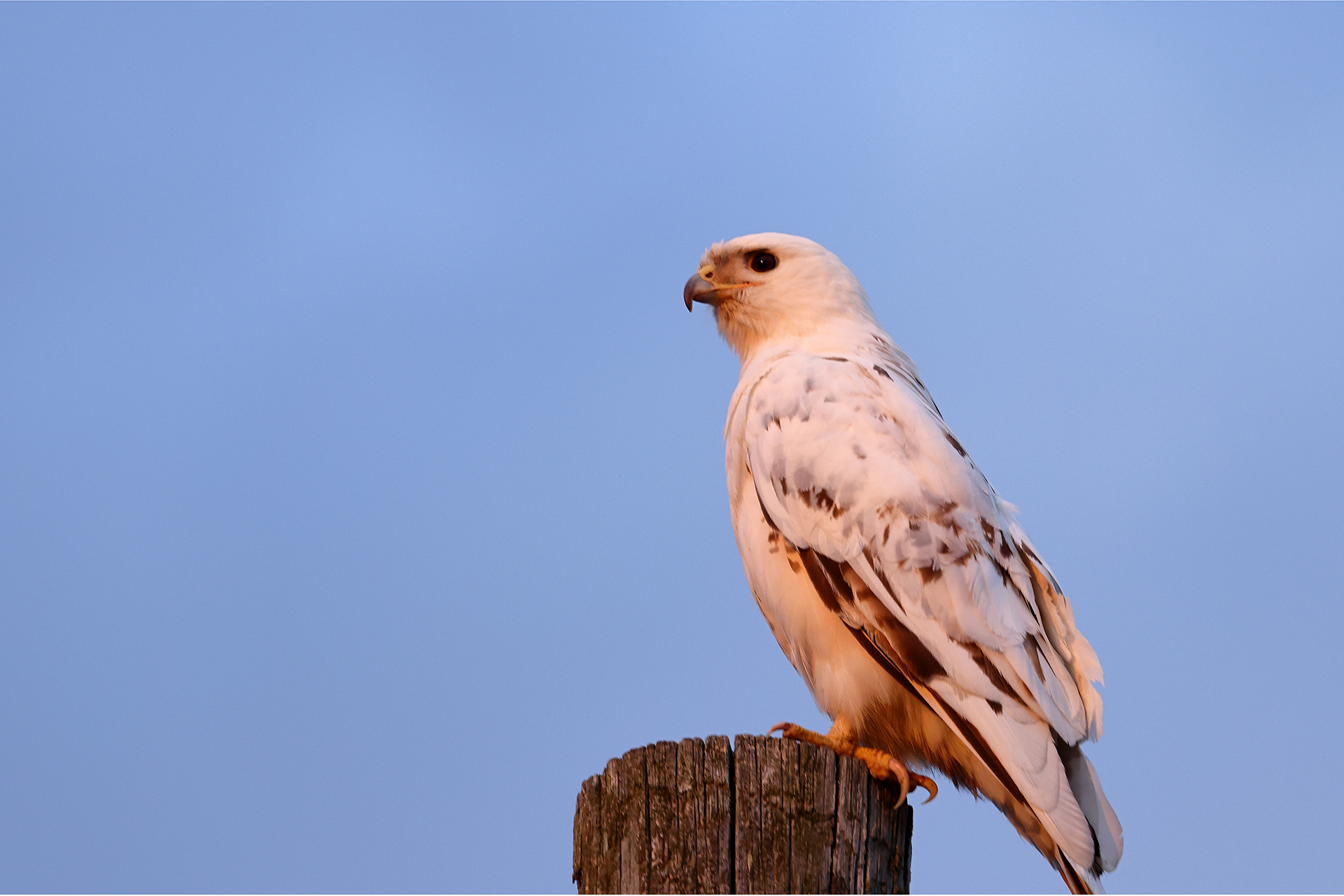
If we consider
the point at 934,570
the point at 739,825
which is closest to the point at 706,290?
the point at 934,570

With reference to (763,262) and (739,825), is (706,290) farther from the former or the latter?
(739,825)

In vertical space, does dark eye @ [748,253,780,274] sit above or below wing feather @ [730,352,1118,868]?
above

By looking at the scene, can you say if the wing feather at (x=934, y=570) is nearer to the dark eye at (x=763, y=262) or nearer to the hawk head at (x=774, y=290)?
the hawk head at (x=774, y=290)

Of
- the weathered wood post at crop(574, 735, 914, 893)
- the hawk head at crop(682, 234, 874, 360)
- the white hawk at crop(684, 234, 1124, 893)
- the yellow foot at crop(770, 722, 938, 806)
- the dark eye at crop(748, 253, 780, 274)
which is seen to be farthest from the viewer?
the dark eye at crop(748, 253, 780, 274)

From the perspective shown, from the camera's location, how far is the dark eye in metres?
5.18

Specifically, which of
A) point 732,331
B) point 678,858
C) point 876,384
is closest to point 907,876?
point 678,858

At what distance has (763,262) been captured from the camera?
5195 millimetres

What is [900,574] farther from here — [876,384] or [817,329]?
[817,329]

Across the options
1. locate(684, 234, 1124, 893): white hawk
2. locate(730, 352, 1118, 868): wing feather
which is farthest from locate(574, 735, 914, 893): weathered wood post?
locate(730, 352, 1118, 868): wing feather

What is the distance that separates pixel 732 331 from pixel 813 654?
190cm

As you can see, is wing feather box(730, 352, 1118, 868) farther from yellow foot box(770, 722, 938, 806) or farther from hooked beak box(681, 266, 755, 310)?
hooked beak box(681, 266, 755, 310)

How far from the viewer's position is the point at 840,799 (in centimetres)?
271

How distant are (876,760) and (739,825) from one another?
779 millimetres

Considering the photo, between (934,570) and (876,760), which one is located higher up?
(934,570)
